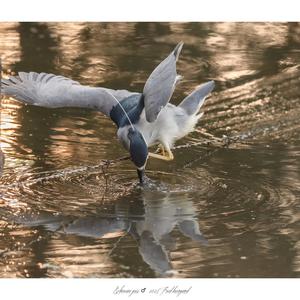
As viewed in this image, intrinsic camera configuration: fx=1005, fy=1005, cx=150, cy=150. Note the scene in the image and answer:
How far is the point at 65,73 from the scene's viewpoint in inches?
375

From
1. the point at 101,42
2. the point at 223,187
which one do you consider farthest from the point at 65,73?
the point at 223,187

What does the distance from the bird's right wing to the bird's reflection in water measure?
108 centimetres

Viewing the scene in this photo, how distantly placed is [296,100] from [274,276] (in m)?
3.51

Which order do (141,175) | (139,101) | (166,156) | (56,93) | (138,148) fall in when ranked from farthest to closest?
(56,93) < (166,156) < (139,101) < (141,175) < (138,148)

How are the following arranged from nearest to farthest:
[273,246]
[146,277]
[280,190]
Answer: [146,277]
[273,246]
[280,190]

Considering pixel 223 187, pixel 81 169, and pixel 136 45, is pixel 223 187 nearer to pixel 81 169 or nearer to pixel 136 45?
pixel 81 169

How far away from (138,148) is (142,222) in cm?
61

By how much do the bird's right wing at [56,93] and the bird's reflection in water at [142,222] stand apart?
1080mm

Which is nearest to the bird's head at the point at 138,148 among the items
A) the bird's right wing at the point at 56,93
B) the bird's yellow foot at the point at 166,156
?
the bird's yellow foot at the point at 166,156

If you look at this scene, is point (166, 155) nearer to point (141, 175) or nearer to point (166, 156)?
point (166, 156)

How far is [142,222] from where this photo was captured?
651cm

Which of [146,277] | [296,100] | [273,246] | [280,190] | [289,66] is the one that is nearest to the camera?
[146,277]

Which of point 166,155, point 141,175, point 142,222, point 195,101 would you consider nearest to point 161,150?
point 166,155

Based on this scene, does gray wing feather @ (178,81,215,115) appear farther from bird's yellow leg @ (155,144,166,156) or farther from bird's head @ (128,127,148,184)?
bird's head @ (128,127,148,184)
